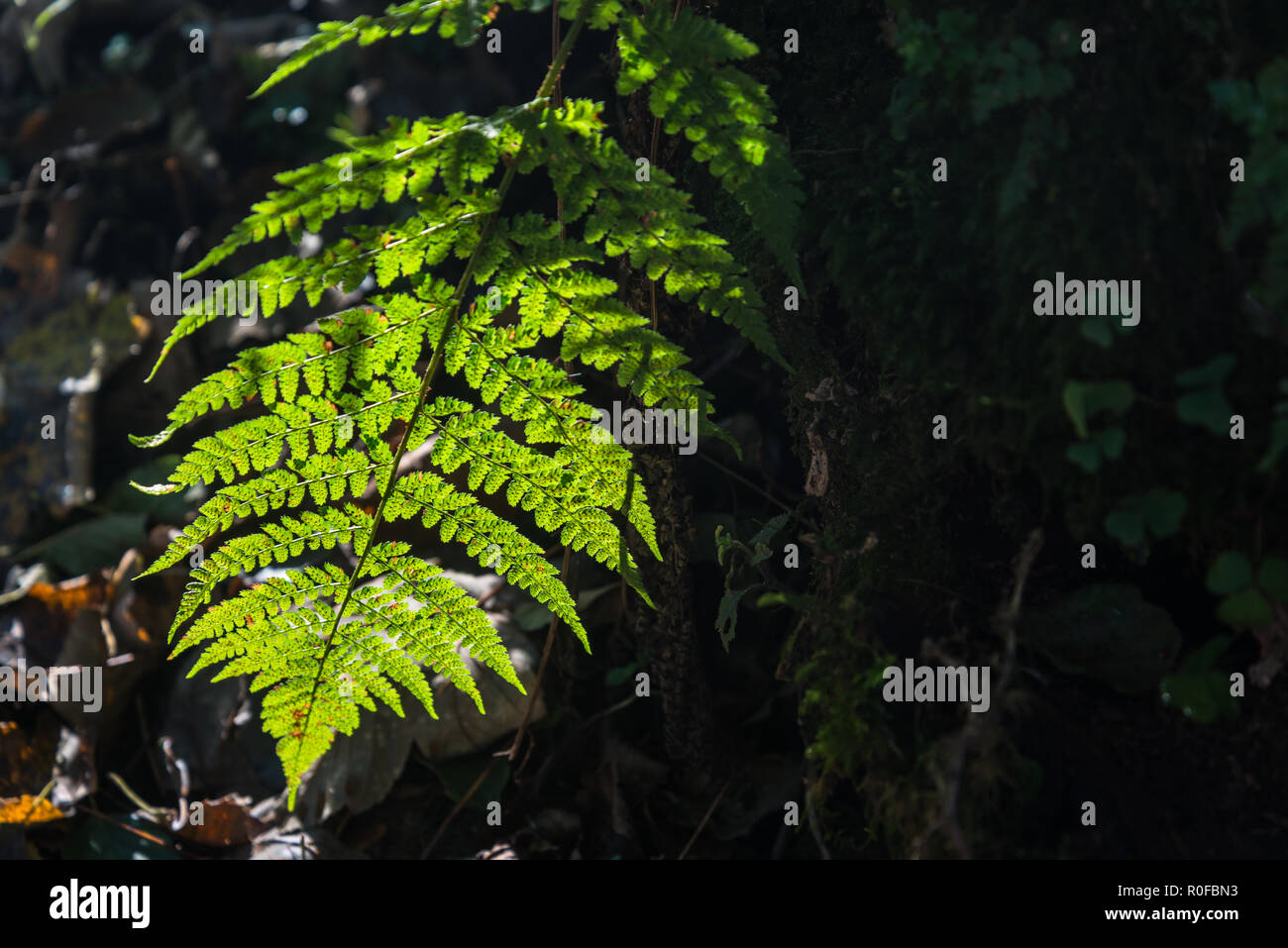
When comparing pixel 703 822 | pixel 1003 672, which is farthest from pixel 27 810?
pixel 1003 672

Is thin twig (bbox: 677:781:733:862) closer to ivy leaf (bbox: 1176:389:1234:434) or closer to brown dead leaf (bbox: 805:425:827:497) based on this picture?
brown dead leaf (bbox: 805:425:827:497)

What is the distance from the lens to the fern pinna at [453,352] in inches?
67.2

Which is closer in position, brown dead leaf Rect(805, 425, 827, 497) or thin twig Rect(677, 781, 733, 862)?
brown dead leaf Rect(805, 425, 827, 497)

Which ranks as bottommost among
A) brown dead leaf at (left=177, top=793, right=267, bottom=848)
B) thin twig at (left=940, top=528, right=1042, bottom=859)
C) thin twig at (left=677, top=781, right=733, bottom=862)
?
brown dead leaf at (left=177, top=793, right=267, bottom=848)

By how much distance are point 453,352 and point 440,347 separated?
27mm

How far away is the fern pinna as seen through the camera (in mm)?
1706

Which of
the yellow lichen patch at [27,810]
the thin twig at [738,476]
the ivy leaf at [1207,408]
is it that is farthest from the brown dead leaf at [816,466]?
A: the yellow lichen patch at [27,810]

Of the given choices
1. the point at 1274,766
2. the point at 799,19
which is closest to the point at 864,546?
the point at 1274,766

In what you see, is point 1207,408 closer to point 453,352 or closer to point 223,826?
point 453,352

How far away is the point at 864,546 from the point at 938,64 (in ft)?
3.15

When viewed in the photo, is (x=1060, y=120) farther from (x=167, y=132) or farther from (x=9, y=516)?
(x=167, y=132)

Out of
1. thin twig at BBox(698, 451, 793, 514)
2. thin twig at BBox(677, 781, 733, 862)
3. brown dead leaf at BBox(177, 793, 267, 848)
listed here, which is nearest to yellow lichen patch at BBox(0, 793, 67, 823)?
brown dead leaf at BBox(177, 793, 267, 848)

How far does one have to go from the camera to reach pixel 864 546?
200 cm

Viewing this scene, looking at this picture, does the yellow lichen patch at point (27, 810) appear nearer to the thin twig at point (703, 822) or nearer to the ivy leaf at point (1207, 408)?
the thin twig at point (703, 822)
